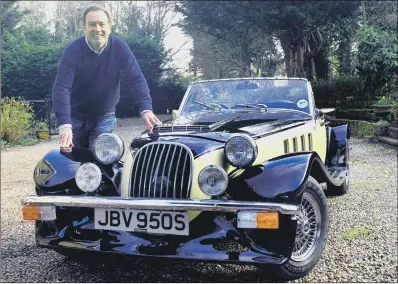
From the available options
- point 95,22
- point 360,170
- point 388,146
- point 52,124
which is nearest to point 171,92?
point 52,124

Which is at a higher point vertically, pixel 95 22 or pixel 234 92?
pixel 95 22

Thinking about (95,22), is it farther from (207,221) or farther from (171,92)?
(171,92)

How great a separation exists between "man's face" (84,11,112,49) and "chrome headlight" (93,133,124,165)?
2.20ft

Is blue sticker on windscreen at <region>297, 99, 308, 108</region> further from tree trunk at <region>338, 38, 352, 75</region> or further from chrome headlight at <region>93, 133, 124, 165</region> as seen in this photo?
tree trunk at <region>338, 38, 352, 75</region>

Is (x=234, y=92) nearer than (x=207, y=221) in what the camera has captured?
No

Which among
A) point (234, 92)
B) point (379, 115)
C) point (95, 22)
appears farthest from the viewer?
point (379, 115)

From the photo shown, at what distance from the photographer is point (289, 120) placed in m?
3.63

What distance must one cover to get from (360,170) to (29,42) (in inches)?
550

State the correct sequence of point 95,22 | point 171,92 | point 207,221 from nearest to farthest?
point 207,221
point 95,22
point 171,92

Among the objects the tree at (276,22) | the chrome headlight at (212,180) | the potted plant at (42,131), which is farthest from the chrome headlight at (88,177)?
the tree at (276,22)

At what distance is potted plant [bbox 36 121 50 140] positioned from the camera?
12.3 meters

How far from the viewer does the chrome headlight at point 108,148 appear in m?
3.00

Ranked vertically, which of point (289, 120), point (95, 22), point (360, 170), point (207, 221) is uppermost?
point (95, 22)

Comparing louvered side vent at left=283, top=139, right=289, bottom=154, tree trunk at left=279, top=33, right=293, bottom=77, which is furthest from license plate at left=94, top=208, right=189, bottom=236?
tree trunk at left=279, top=33, right=293, bottom=77
